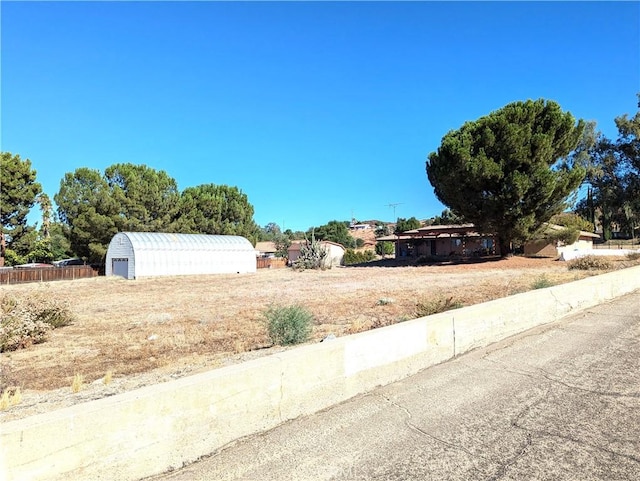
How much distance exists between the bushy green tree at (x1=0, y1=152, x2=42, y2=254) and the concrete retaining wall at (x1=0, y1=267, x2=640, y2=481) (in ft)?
150

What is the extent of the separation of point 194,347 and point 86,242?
41643mm

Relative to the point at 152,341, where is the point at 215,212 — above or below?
above

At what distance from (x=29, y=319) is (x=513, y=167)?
32890 mm

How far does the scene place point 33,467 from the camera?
2779 millimetres

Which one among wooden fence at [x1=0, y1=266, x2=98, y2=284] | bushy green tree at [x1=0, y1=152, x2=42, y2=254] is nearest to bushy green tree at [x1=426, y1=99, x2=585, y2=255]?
wooden fence at [x1=0, y1=266, x2=98, y2=284]

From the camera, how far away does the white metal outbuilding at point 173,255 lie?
39156 millimetres

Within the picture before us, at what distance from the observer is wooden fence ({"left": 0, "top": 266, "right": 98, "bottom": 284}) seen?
33688 millimetres

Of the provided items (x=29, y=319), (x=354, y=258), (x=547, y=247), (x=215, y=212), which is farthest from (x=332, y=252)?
(x=29, y=319)

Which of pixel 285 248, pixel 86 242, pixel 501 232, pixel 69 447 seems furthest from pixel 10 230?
pixel 69 447

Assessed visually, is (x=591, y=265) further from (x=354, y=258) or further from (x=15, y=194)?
(x=15, y=194)

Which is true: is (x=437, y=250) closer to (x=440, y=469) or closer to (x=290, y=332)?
(x=290, y=332)

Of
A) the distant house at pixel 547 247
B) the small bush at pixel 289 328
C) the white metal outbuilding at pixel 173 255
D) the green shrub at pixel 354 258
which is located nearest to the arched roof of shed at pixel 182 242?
the white metal outbuilding at pixel 173 255

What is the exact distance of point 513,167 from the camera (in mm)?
34250

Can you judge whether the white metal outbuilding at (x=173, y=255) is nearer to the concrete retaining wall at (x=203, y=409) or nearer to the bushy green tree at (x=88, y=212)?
the bushy green tree at (x=88, y=212)
